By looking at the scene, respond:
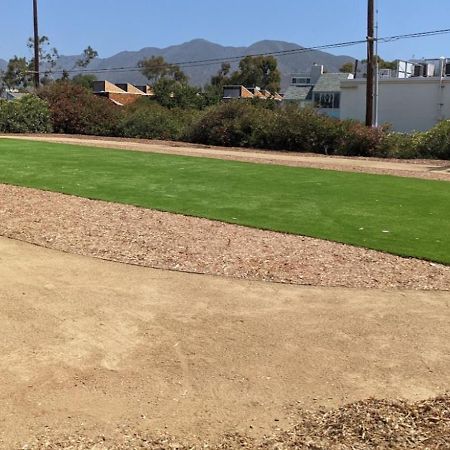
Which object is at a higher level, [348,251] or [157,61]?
[157,61]

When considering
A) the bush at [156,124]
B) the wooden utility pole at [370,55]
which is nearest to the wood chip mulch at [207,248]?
the wooden utility pole at [370,55]

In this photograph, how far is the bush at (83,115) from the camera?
36875 mm

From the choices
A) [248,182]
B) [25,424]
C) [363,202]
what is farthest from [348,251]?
[248,182]

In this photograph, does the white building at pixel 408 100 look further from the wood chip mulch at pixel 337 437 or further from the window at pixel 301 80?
the wood chip mulch at pixel 337 437

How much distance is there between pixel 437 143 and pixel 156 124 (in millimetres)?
15455

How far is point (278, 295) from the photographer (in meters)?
6.47

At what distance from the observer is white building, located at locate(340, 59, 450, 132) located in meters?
56.6

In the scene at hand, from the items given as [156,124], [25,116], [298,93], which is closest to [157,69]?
[298,93]

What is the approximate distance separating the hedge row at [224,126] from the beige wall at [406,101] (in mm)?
27288

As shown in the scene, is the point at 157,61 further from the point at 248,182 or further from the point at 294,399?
the point at 294,399

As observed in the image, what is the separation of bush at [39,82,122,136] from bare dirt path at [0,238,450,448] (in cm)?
3066

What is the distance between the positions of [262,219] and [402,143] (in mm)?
17712

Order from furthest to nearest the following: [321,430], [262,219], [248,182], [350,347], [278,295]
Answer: [248,182], [262,219], [278,295], [350,347], [321,430]

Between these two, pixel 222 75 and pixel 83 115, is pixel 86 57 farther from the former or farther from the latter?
pixel 83 115
